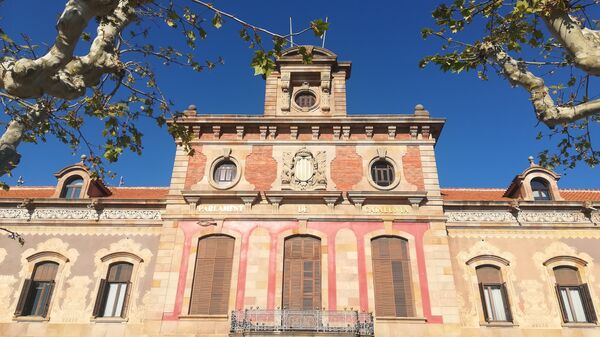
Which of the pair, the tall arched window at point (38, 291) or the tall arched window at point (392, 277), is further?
the tall arched window at point (38, 291)

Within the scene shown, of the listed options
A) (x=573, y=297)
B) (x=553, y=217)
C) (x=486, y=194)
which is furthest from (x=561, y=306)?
(x=486, y=194)

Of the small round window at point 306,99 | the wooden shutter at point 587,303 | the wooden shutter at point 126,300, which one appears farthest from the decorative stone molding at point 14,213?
the wooden shutter at point 587,303

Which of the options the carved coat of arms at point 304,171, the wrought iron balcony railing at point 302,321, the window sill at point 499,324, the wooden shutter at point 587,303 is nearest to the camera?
the wrought iron balcony railing at point 302,321

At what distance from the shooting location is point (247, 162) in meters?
18.2

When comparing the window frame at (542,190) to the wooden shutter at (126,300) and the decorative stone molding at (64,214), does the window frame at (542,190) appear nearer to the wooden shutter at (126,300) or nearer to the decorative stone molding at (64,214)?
the wooden shutter at (126,300)

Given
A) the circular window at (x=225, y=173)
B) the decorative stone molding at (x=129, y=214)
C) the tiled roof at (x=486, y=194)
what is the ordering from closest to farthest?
the decorative stone molding at (x=129, y=214) < the circular window at (x=225, y=173) < the tiled roof at (x=486, y=194)

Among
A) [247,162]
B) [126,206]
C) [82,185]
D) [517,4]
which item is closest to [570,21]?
Result: [517,4]

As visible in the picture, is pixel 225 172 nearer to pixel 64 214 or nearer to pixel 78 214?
pixel 78 214

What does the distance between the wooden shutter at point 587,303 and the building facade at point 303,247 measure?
→ 0.12 feet

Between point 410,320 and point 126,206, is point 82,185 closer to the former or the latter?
point 126,206

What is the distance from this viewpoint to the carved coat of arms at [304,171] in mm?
17484

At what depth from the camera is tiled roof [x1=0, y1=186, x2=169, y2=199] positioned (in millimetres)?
20734

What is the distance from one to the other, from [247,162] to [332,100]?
492 centimetres

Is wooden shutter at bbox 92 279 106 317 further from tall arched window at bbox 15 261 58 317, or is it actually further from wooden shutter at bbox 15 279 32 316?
wooden shutter at bbox 15 279 32 316
